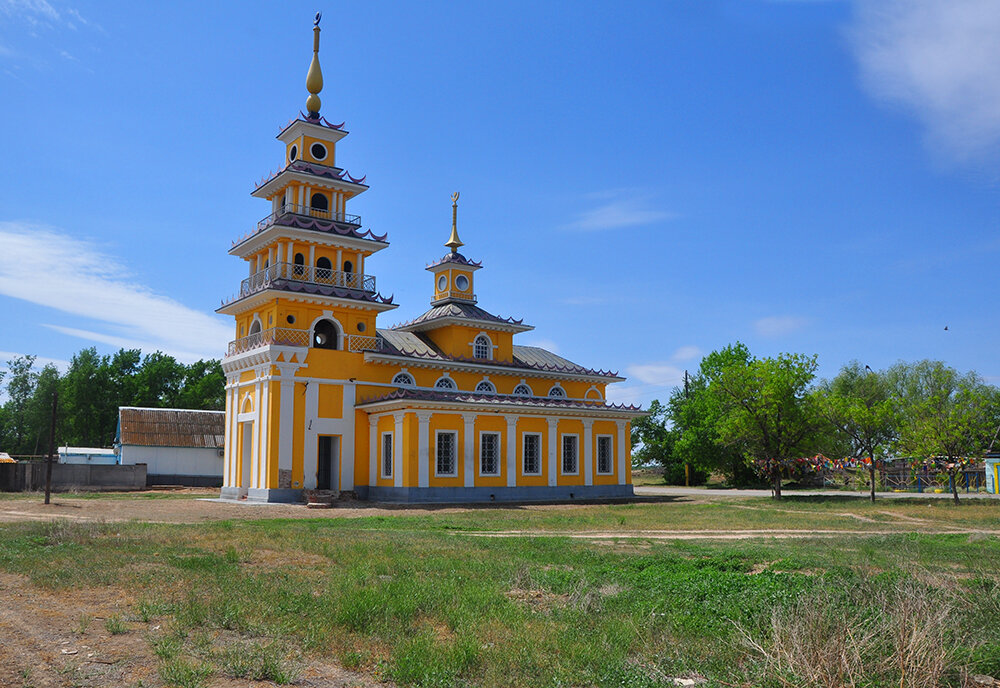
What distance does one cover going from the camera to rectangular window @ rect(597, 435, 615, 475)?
4200 cm

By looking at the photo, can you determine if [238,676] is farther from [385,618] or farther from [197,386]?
[197,386]

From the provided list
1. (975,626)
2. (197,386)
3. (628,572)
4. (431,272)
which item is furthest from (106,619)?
(197,386)

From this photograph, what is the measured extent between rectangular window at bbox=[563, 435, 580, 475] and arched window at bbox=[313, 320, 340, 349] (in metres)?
12.5

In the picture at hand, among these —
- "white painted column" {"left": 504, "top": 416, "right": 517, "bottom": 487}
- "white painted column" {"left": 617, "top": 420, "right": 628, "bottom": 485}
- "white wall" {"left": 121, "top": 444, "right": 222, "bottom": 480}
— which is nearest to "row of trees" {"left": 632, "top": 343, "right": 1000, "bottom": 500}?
"white painted column" {"left": 617, "top": 420, "right": 628, "bottom": 485}

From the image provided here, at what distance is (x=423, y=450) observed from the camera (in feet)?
115

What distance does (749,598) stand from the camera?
32.2 ft

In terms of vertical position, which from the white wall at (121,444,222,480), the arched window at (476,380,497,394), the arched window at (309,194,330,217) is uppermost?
the arched window at (309,194,330,217)

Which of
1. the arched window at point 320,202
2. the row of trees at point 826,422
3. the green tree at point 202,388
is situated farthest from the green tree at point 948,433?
the green tree at point 202,388

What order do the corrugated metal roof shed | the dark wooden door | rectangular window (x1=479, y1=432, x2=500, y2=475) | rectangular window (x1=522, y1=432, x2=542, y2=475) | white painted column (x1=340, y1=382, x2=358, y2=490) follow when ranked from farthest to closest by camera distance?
1. the corrugated metal roof shed
2. rectangular window (x1=522, y1=432, x2=542, y2=475)
3. the dark wooden door
4. rectangular window (x1=479, y1=432, x2=500, y2=475)
5. white painted column (x1=340, y1=382, x2=358, y2=490)

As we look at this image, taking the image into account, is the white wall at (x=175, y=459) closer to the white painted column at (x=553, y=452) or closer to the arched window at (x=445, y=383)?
the arched window at (x=445, y=383)

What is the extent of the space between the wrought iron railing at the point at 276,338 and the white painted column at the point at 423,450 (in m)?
6.63

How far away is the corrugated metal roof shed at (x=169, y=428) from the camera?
164 feet

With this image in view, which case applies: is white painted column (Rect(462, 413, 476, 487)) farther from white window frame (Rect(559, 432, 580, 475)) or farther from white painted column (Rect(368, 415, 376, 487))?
white window frame (Rect(559, 432, 580, 475))

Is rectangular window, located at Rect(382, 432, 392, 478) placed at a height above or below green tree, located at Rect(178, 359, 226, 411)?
below
